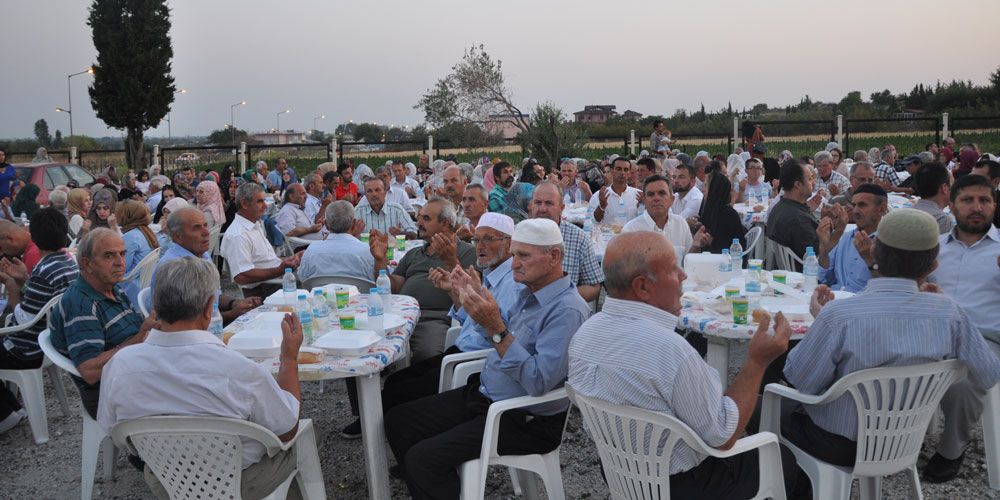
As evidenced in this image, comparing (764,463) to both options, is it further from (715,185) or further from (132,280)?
(132,280)

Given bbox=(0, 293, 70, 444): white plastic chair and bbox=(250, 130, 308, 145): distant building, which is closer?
bbox=(0, 293, 70, 444): white plastic chair

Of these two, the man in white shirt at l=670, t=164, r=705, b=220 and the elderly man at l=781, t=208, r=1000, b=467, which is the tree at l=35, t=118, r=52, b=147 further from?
the elderly man at l=781, t=208, r=1000, b=467

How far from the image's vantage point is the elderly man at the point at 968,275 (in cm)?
394

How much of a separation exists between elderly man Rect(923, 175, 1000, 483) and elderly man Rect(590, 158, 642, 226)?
451 centimetres

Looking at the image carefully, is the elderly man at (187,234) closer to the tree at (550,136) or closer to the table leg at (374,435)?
the table leg at (374,435)

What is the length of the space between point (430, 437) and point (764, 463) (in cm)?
147

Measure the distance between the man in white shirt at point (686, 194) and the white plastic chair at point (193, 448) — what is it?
626 centimetres

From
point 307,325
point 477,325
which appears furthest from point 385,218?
point 307,325

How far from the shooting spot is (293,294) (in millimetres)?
4641

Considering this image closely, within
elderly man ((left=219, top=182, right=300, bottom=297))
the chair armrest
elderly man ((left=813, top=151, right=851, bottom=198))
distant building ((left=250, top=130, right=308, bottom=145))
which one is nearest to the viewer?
the chair armrest

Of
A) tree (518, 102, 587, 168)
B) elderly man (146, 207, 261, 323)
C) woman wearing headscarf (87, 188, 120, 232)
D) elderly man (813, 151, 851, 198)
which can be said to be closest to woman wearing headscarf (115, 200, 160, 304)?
elderly man (146, 207, 261, 323)

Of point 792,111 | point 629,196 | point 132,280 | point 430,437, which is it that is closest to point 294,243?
point 132,280

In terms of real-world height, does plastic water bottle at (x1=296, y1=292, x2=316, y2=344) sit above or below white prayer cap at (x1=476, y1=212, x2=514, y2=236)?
below

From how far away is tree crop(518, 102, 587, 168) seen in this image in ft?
55.8
